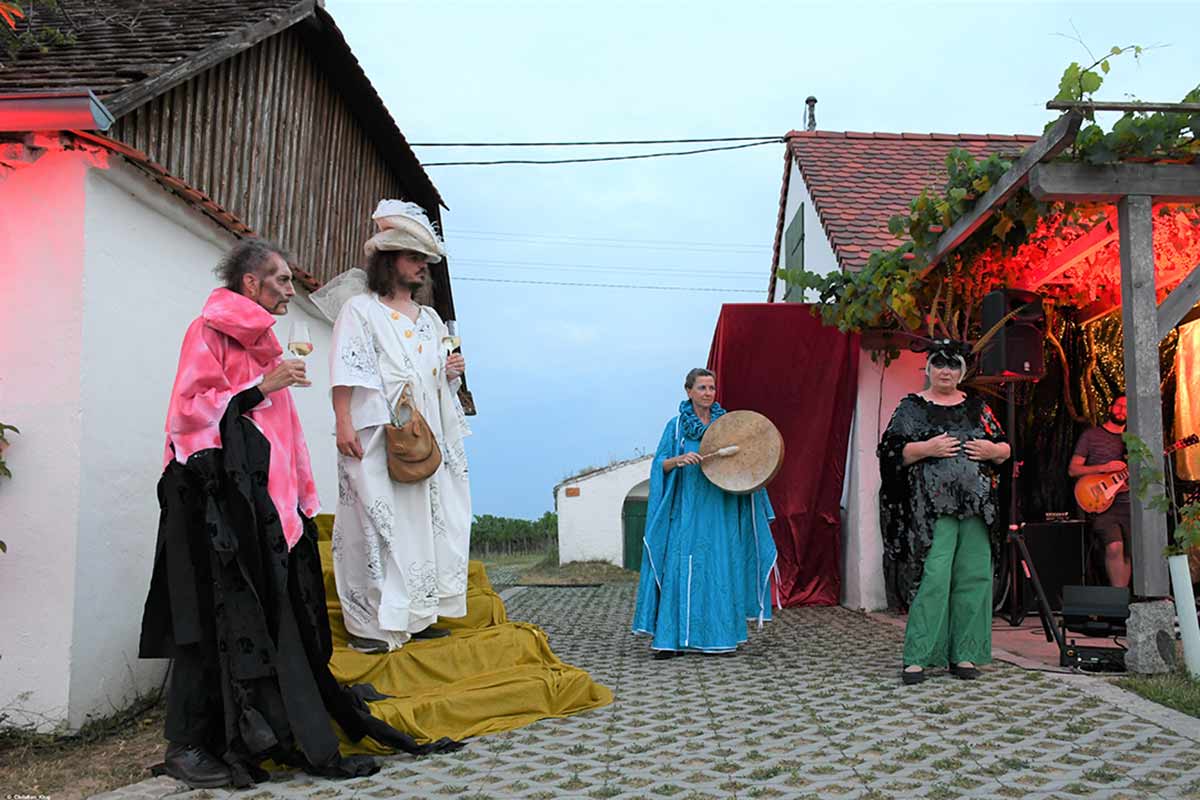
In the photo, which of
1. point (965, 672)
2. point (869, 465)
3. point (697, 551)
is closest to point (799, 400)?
point (869, 465)

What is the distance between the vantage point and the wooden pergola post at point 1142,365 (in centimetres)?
561

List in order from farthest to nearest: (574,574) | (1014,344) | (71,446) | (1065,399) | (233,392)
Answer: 1. (574,574)
2. (1065,399)
3. (1014,344)
4. (71,446)
5. (233,392)

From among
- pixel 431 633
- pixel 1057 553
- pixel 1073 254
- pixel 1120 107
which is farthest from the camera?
pixel 1057 553

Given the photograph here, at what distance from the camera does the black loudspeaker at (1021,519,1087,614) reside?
326 inches

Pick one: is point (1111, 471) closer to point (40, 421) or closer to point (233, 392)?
point (233, 392)

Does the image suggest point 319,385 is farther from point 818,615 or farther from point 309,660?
point 309,660

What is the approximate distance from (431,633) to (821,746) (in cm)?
189

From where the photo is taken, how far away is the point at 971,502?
5.52m

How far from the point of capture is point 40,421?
14.8ft

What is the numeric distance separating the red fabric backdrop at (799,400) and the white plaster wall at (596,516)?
14.6 metres

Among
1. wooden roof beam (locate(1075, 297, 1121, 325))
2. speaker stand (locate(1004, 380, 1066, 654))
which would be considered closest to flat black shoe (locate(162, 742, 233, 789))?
speaker stand (locate(1004, 380, 1066, 654))

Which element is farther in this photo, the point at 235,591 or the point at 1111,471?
the point at 1111,471

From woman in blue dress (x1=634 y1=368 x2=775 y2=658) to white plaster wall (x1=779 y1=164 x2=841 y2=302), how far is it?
3947 millimetres

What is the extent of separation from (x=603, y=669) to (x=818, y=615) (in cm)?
315
